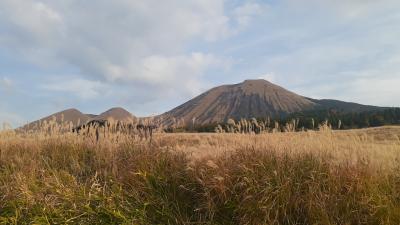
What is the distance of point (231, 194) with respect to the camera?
6.17m

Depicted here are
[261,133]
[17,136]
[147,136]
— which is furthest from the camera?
[17,136]

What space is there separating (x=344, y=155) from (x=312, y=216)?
174 centimetres

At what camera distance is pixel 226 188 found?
6152 mm

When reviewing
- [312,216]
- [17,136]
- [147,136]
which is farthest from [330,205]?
[17,136]

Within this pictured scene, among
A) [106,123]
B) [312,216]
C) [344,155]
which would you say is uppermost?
[106,123]

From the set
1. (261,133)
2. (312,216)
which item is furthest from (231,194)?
(261,133)

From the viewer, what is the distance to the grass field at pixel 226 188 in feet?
19.0

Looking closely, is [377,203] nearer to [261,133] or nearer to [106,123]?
[261,133]

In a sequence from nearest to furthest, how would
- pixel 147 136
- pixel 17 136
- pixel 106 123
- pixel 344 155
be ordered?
pixel 344 155
pixel 147 136
pixel 106 123
pixel 17 136

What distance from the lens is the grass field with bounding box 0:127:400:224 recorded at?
5781 mm

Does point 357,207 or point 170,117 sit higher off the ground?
point 170,117

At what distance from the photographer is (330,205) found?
575cm

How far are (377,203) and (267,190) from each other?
141 cm

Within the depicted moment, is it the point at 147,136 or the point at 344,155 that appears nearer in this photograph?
the point at 344,155
